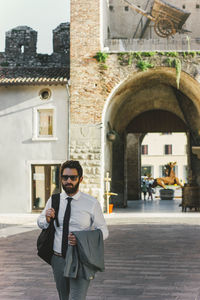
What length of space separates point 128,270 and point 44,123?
1412cm

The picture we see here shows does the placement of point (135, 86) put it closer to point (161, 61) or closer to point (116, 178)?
point (161, 61)

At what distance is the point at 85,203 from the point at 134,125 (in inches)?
878

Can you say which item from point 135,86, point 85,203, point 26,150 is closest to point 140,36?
point 135,86

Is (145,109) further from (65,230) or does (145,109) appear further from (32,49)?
(65,230)

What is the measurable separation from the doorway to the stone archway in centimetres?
232

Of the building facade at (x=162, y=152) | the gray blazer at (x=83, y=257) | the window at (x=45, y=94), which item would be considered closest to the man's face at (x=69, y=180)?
the gray blazer at (x=83, y=257)

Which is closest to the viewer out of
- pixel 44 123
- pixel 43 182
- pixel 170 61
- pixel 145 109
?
pixel 170 61

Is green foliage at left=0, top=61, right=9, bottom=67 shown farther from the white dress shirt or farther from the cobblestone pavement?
the white dress shirt

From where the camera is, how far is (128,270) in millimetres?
6742

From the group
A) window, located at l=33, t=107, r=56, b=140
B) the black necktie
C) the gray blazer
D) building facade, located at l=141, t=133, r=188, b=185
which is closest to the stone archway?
window, located at l=33, t=107, r=56, b=140

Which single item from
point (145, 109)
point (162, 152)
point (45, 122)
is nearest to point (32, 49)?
point (45, 122)

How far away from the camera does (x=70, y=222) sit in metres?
3.51

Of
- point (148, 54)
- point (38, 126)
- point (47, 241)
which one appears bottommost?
point (47, 241)

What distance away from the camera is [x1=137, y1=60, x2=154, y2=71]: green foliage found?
64.2 feet
